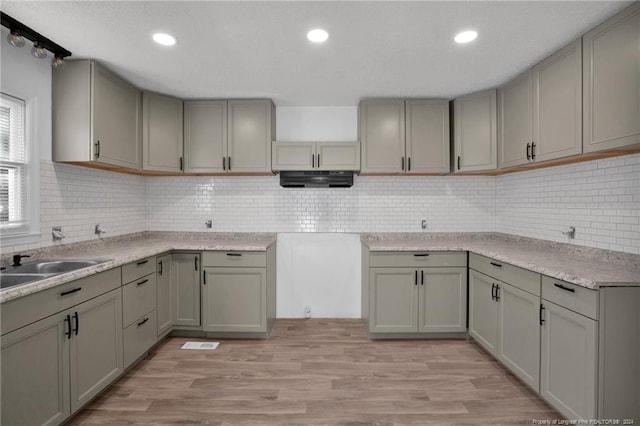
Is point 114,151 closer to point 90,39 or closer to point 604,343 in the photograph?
point 90,39

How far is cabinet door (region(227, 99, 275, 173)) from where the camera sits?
3.34 metres

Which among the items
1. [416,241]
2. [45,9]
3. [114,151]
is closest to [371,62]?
[416,241]

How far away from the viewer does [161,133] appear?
3.23m

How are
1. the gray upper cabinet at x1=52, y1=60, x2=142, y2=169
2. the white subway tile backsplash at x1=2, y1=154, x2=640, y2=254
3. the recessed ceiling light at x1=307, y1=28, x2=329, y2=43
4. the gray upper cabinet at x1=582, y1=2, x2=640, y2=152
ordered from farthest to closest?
the white subway tile backsplash at x1=2, y1=154, x2=640, y2=254 → the gray upper cabinet at x1=52, y1=60, x2=142, y2=169 → the recessed ceiling light at x1=307, y1=28, x2=329, y2=43 → the gray upper cabinet at x1=582, y1=2, x2=640, y2=152

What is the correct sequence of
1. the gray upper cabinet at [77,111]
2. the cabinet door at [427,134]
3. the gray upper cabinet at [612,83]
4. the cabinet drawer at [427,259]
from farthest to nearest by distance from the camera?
the cabinet door at [427,134] < the cabinet drawer at [427,259] < the gray upper cabinet at [77,111] < the gray upper cabinet at [612,83]

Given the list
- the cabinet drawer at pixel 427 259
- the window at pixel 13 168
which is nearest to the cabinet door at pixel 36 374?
the window at pixel 13 168

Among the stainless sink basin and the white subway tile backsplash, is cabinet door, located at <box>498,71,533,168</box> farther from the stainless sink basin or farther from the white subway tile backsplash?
the stainless sink basin

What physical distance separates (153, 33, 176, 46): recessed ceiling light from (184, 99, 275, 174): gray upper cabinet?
115 cm

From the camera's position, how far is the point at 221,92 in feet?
10.4

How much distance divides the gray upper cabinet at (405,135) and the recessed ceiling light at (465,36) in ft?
3.70

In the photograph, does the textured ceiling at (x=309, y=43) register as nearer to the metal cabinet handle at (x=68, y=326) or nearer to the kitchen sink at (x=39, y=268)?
the kitchen sink at (x=39, y=268)

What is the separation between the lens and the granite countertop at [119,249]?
65.7 inches

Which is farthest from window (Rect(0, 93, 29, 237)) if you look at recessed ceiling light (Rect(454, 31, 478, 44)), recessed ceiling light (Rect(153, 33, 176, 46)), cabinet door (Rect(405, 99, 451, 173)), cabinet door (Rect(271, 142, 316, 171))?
cabinet door (Rect(405, 99, 451, 173))

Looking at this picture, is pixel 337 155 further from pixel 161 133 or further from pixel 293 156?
pixel 161 133
